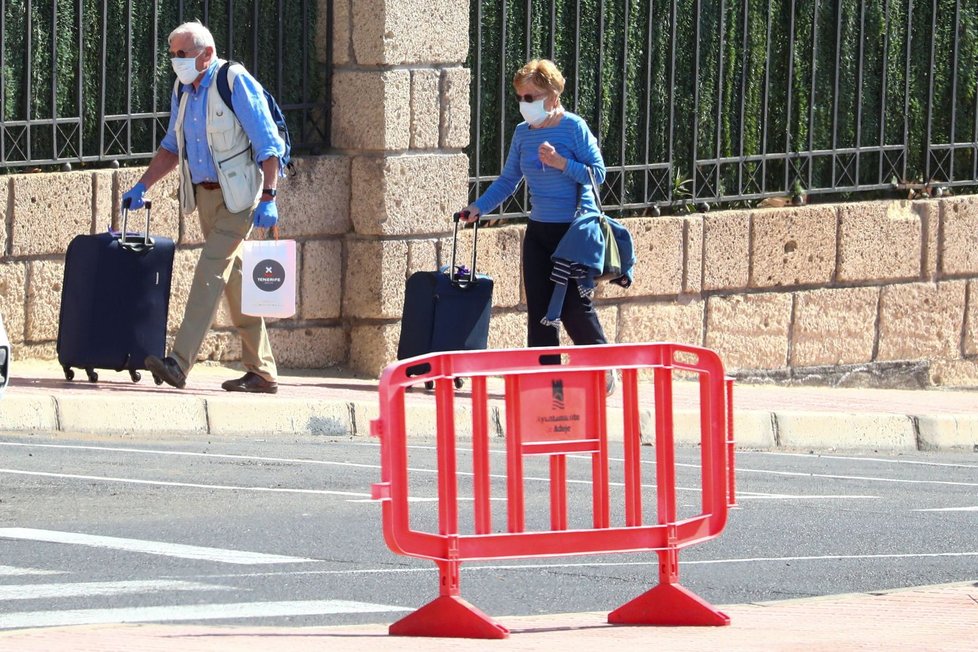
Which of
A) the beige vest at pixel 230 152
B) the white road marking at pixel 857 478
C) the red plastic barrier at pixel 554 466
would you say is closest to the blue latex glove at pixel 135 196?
the beige vest at pixel 230 152

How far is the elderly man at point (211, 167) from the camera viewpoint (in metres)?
10.9

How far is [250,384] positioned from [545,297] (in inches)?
63.6

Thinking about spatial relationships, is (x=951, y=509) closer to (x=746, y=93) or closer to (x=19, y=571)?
(x=19, y=571)

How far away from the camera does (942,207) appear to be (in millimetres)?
15508

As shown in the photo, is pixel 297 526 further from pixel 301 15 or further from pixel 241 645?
pixel 301 15

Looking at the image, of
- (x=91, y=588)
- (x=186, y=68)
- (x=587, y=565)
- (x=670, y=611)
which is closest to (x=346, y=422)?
(x=186, y=68)

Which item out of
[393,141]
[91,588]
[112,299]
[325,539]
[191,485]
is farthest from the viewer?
[393,141]

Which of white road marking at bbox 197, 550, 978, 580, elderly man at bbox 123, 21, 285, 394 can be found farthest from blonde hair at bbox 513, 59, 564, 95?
white road marking at bbox 197, 550, 978, 580

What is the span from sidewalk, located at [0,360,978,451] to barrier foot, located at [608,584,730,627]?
4475mm

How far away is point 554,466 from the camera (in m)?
6.40

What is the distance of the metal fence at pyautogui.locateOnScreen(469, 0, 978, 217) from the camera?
13727mm

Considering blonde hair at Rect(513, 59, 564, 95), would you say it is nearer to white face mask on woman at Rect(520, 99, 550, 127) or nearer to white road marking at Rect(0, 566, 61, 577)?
white face mask on woman at Rect(520, 99, 550, 127)

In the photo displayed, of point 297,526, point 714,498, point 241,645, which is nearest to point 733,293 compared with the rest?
point 297,526

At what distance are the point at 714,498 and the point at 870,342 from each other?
352 inches
